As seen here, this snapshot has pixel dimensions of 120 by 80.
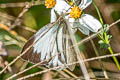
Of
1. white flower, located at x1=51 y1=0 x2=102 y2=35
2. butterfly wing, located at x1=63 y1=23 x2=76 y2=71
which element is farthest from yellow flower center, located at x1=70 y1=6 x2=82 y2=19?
butterfly wing, located at x1=63 y1=23 x2=76 y2=71

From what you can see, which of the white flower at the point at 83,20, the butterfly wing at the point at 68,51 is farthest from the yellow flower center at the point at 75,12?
the butterfly wing at the point at 68,51

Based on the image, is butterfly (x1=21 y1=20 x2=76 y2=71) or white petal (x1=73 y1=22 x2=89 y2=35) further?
butterfly (x1=21 y1=20 x2=76 y2=71)

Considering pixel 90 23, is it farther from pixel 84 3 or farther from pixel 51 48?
pixel 51 48

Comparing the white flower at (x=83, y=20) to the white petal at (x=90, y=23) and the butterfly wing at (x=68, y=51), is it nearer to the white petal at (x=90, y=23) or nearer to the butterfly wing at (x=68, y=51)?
the white petal at (x=90, y=23)

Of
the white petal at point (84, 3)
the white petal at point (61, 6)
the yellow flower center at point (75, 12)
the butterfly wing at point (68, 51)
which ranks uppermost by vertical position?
the white petal at point (61, 6)

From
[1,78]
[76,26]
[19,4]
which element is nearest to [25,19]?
[19,4]

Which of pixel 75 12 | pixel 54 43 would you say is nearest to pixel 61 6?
pixel 75 12

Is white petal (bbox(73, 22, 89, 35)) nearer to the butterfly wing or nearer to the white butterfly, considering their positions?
the white butterfly

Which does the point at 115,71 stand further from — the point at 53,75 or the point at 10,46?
the point at 10,46
